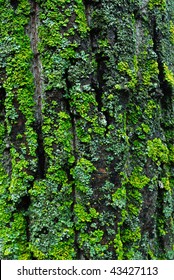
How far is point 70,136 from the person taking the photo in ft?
4.78

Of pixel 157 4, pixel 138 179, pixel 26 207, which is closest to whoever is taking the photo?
pixel 26 207

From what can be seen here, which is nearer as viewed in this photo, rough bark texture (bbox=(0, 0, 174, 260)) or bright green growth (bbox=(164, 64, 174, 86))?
rough bark texture (bbox=(0, 0, 174, 260))

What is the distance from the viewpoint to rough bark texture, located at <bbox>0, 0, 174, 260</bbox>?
4.66 ft

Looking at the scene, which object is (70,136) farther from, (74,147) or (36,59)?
(36,59)

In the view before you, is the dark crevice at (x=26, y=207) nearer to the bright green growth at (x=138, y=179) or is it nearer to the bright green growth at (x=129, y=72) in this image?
the bright green growth at (x=138, y=179)

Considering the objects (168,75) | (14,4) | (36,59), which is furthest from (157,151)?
(14,4)

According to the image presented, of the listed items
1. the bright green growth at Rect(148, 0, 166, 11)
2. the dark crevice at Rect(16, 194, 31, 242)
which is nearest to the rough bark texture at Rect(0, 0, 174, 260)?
the dark crevice at Rect(16, 194, 31, 242)

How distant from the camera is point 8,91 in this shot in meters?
1.47

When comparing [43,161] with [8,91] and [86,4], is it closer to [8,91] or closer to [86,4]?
[8,91]

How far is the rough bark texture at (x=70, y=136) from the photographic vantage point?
4.66ft

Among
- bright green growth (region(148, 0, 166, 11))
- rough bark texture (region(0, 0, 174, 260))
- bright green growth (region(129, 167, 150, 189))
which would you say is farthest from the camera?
bright green growth (region(148, 0, 166, 11))

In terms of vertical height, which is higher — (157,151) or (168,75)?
(168,75)

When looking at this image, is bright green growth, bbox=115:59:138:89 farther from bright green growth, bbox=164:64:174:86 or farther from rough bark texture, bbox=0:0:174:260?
bright green growth, bbox=164:64:174:86

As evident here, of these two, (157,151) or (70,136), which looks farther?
(157,151)
